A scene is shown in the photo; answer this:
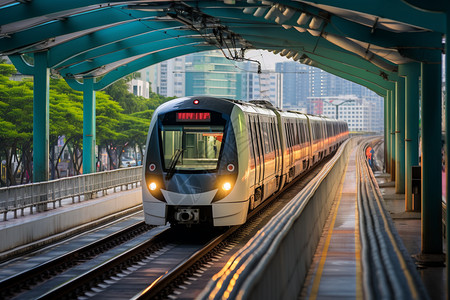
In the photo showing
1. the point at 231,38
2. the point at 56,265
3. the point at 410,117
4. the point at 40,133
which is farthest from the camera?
the point at 231,38

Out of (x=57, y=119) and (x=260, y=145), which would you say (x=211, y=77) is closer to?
(x=57, y=119)

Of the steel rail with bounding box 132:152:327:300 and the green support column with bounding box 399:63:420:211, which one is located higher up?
the green support column with bounding box 399:63:420:211

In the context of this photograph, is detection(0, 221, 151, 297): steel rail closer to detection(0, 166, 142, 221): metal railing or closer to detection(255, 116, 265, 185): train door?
detection(0, 166, 142, 221): metal railing

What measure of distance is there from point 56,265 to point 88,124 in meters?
15.5

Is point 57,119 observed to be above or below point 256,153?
above

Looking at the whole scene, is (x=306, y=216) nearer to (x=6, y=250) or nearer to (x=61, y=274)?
(x=61, y=274)

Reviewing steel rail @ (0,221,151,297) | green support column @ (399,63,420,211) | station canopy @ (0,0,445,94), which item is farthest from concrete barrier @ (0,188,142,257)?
green support column @ (399,63,420,211)

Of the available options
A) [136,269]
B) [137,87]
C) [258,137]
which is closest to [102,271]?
[136,269]

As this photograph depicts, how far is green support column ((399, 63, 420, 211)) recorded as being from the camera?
17328mm

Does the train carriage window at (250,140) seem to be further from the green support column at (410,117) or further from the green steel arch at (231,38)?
the green support column at (410,117)

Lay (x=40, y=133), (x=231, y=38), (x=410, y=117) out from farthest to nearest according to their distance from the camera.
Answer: (x=231, y=38) → (x=40, y=133) → (x=410, y=117)

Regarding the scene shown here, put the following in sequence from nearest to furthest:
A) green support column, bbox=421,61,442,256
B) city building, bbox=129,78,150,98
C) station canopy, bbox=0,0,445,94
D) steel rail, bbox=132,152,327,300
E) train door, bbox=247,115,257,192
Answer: steel rail, bbox=132,152,327,300 < green support column, bbox=421,61,442,256 < station canopy, bbox=0,0,445,94 < train door, bbox=247,115,257,192 < city building, bbox=129,78,150,98

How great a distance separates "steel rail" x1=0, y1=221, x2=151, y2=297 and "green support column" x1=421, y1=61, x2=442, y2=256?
660 centimetres

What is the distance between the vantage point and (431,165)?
11.8 meters
